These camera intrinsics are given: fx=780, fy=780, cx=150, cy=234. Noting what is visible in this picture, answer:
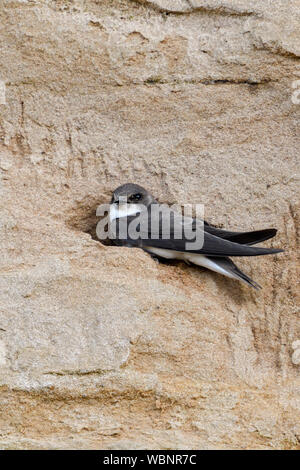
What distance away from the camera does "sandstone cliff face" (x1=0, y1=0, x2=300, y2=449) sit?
2.94 meters

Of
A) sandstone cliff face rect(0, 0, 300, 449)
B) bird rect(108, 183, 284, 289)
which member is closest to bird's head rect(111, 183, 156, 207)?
bird rect(108, 183, 284, 289)

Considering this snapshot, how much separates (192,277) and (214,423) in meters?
0.78

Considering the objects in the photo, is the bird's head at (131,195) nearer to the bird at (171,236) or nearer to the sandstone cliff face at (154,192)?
the bird at (171,236)

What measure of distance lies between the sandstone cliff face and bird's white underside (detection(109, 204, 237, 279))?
50 millimetres

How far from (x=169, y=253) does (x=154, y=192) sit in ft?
1.30

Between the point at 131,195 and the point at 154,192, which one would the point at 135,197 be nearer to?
the point at 131,195

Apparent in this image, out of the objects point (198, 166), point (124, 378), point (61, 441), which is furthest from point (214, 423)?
point (198, 166)

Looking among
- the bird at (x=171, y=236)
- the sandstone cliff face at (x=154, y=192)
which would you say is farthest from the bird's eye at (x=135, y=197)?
the sandstone cliff face at (x=154, y=192)

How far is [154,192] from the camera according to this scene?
12.7 ft

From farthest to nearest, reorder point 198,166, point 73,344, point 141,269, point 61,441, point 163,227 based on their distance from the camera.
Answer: point 198,166, point 163,227, point 141,269, point 73,344, point 61,441

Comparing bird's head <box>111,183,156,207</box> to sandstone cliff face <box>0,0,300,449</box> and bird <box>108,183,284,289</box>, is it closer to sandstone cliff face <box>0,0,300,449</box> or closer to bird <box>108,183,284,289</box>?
bird <box>108,183,284,289</box>

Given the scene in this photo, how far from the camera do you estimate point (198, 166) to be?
385cm

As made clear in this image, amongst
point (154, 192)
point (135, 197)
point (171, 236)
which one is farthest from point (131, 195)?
point (171, 236)

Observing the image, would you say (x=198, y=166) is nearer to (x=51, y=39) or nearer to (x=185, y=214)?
(x=185, y=214)
